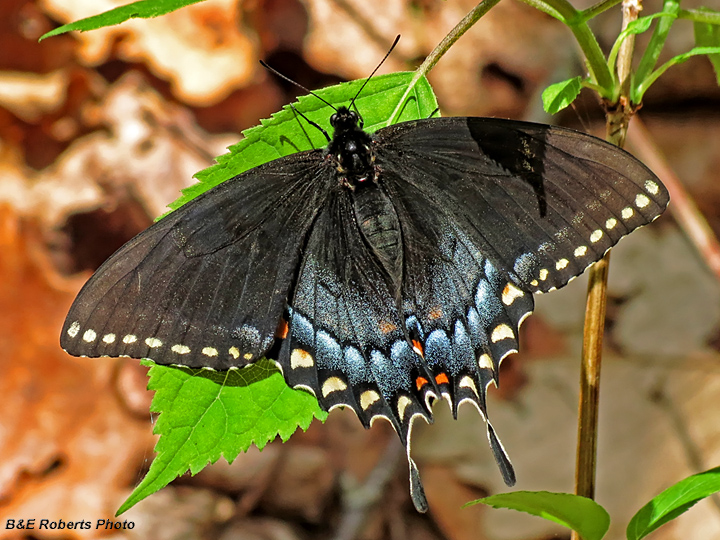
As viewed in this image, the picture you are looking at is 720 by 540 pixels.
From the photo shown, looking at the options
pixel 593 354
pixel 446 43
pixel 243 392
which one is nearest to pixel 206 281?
pixel 243 392

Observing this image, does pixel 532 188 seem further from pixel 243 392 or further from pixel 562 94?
pixel 243 392

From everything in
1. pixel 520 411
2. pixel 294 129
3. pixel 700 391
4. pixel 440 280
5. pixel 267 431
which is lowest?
pixel 520 411

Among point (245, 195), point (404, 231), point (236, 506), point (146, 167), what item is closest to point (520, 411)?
point (236, 506)

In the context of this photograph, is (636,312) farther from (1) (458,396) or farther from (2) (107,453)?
(2) (107,453)

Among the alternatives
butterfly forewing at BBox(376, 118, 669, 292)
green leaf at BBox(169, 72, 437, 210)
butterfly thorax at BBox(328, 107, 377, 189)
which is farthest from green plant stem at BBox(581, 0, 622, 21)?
butterfly thorax at BBox(328, 107, 377, 189)

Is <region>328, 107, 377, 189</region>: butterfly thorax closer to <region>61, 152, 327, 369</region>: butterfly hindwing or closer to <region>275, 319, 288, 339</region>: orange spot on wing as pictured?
<region>61, 152, 327, 369</region>: butterfly hindwing

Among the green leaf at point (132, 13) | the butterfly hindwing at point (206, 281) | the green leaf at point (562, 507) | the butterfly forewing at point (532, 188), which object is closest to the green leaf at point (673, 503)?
the green leaf at point (562, 507)

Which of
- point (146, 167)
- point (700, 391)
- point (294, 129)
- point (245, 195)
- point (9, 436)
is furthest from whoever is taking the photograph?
point (146, 167)

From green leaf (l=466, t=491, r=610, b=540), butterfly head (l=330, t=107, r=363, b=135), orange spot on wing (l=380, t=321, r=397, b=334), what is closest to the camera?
green leaf (l=466, t=491, r=610, b=540)
